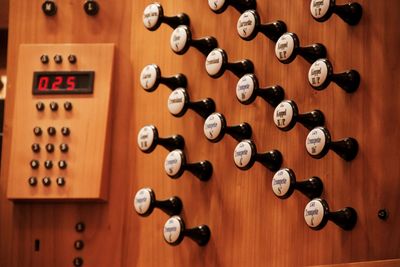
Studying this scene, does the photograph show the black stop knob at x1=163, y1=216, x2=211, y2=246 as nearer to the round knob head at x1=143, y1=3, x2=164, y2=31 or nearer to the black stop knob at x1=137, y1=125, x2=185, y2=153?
the black stop knob at x1=137, y1=125, x2=185, y2=153

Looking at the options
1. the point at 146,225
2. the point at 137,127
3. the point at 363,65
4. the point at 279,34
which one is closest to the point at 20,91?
the point at 137,127

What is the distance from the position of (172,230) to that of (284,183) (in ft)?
0.97

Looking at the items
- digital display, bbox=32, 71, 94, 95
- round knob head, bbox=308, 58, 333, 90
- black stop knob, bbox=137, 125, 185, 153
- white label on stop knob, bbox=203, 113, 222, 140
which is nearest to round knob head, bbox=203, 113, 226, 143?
white label on stop knob, bbox=203, 113, 222, 140

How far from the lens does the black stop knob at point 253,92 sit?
192 cm

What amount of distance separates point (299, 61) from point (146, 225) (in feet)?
1.61

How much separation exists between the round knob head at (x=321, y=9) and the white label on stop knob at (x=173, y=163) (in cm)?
41

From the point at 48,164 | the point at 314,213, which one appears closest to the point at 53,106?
the point at 48,164

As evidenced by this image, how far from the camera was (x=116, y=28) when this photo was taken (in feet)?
7.43

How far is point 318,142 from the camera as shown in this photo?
1.78 m

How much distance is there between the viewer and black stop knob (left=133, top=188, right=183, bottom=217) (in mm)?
2006

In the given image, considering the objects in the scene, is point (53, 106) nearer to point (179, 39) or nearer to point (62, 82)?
point (62, 82)

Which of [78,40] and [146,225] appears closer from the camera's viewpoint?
[146,225]

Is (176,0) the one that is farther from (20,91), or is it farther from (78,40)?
(20,91)

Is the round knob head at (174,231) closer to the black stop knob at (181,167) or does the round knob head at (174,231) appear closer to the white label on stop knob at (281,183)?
the black stop knob at (181,167)
